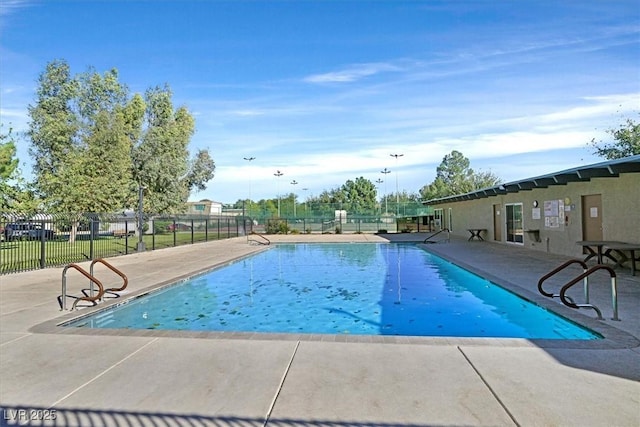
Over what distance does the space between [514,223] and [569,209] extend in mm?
4561

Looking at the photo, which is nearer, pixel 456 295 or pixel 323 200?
pixel 456 295

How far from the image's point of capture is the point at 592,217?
11656 millimetres

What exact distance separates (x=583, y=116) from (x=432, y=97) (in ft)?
22.6

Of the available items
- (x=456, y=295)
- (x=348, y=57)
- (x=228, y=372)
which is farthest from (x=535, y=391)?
(x=348, y=57)

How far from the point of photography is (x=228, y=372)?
3570 mm

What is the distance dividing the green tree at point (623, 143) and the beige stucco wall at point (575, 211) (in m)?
15.7

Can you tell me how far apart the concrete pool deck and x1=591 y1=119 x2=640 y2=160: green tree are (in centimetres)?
2915

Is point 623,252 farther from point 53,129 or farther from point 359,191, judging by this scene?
point 359,191

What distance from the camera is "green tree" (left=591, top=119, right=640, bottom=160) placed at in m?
27.8

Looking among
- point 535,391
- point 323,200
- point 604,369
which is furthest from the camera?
point 323,200

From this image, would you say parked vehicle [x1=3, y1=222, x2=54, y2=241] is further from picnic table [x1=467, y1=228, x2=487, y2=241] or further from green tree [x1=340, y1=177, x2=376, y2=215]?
green tree [x1=340, y1=177, x2=376, y2=215]

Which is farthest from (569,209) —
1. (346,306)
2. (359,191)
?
(359,191)

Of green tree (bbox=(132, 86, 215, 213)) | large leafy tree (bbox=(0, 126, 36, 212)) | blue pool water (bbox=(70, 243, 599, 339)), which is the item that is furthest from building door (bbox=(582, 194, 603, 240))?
green tree (bbox=(132, 86, 215, 213))

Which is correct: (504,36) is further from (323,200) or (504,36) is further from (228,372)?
(323,200)
